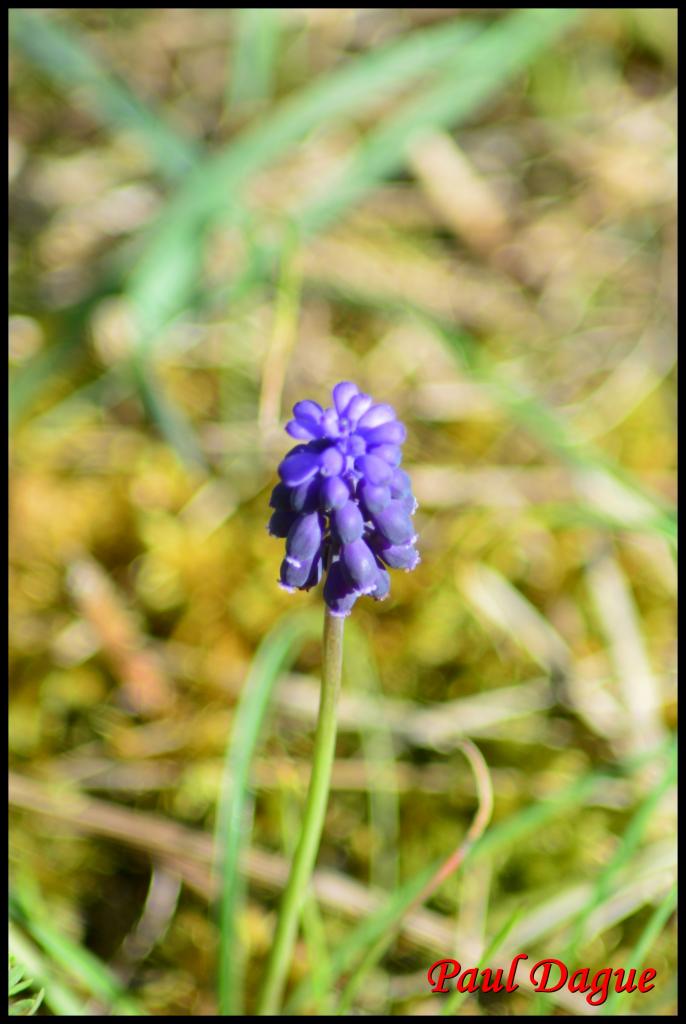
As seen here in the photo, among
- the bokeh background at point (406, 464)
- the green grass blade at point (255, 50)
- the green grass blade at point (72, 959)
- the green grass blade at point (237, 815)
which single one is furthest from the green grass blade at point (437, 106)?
the green grass blade at point (72, 959)

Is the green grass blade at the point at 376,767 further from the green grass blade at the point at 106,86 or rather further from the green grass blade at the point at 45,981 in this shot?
the green grass blade at the point at 106,86

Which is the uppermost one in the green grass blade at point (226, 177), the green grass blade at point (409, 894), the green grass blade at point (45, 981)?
the green grass blade at point (226, 177)

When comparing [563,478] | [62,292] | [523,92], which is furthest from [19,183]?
[563,478]

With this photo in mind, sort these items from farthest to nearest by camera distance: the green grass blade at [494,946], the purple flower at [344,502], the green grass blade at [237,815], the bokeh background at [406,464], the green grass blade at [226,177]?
1. the green grass blade at [226,177]
2. the bokeh background at [406,464]
3. the green grass blade at [237,815]
4. the green grass blade at [494,946]
5. the purple flower at [344,502]

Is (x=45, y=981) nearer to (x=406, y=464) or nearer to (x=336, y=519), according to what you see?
(x=336, y=519)

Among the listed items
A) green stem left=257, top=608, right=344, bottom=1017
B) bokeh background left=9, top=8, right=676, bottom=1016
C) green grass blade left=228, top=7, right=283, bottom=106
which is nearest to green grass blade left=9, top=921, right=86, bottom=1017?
bokeh background left=9, top=8, right=676, bottom=1016

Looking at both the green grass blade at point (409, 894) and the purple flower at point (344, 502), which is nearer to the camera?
the purple flower at point (344, 502)

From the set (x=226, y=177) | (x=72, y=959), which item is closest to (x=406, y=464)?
(x=226, y=177)

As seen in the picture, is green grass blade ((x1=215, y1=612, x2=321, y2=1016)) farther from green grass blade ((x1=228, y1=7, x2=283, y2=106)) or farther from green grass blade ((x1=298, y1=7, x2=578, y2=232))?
green grass blade ((x1=228, y1=7, x2=283, y2=106))
